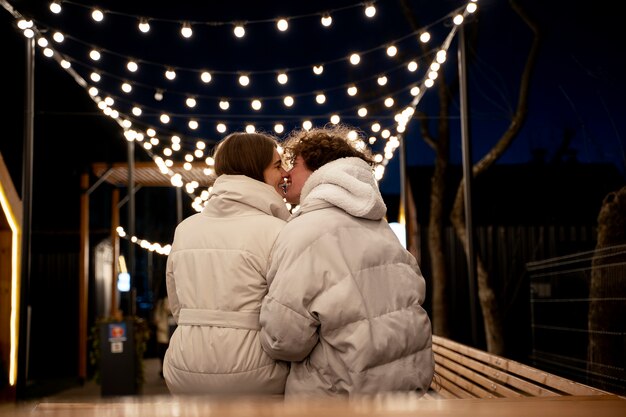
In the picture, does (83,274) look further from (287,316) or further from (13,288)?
(287,316)

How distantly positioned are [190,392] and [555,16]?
1244cm

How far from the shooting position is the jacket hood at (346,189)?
103 inches

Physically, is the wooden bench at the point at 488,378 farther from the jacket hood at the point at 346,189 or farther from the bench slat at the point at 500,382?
the jacket hood at the point at 346,189

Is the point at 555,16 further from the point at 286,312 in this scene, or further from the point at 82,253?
the point at 286,312

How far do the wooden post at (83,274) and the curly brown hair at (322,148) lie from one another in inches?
525

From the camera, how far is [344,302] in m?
2.42

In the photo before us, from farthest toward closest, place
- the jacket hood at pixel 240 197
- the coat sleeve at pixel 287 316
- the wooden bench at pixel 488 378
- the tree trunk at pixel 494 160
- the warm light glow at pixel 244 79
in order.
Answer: the tree trunk at pixel 494 160
the warm light glow at pixel 244 79
the wooden bench at pixel 488 378
the jacket hood at pixel 240 197
the coat sleeve at pixel 287 316

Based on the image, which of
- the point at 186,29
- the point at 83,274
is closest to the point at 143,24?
the point at 186,29

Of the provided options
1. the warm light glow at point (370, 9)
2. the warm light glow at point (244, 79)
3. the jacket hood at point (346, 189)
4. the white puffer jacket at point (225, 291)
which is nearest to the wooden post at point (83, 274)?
the warm light glow at point (244, 79)

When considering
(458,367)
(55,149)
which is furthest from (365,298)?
(55,149)

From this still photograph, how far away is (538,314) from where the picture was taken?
14328 mm

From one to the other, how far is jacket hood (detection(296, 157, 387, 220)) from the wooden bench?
99 cm

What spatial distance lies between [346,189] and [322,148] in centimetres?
30

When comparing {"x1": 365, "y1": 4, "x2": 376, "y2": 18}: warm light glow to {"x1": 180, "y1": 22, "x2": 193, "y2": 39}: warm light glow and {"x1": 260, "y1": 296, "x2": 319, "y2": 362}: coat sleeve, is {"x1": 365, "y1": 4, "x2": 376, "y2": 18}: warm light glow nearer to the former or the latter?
{"x1": 180, "y1": 22, "x2": 193, "y2": 39}: warm light glow
